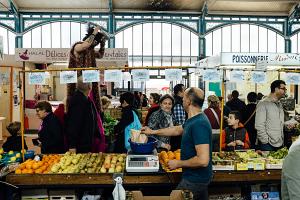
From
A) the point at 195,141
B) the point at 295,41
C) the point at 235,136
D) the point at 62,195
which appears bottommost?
the point at 62,195

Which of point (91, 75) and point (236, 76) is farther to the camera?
point (236, 76)

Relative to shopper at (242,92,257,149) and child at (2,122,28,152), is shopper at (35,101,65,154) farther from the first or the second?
shopper at (242,92,257,149)

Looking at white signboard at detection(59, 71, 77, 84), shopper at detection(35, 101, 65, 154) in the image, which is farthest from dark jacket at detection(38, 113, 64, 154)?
white signboard at detection(59, 71, 77, 84)

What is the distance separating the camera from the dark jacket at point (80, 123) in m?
4.48

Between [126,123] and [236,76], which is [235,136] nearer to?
[236,76]

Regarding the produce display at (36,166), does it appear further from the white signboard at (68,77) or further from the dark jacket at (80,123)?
the white signboard at (68,77)

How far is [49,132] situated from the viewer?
4.63 m

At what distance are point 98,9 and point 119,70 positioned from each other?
1583 centimetres

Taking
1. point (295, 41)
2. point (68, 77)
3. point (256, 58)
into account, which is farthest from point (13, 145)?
point (295, 41)

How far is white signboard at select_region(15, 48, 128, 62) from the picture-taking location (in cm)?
894

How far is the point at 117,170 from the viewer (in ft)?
12.7

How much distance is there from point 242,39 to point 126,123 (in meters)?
16.5

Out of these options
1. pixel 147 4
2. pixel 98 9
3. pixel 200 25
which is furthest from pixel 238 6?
pixel 98 9

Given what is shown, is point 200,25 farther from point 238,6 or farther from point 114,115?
point 114,115
